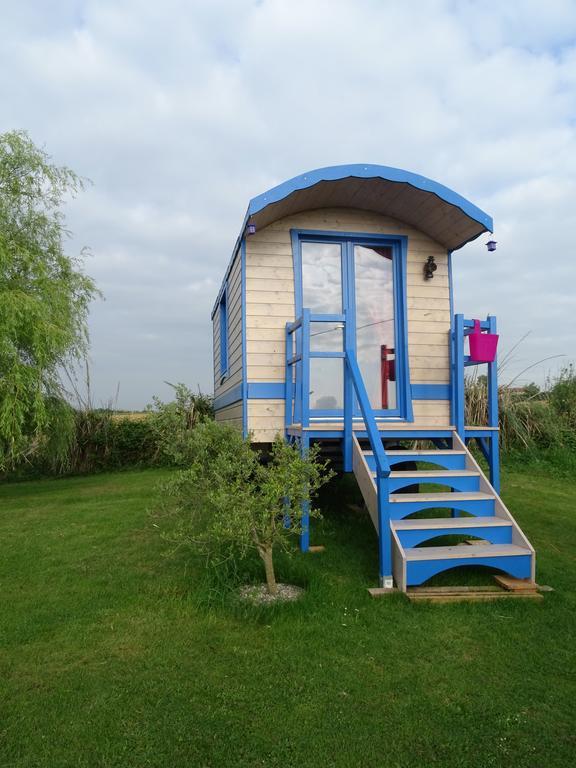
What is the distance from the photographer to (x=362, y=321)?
21.1ft

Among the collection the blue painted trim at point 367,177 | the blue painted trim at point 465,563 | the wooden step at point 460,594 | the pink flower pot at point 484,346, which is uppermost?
the blue painted trim at point 367,177

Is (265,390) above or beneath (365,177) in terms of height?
beneath

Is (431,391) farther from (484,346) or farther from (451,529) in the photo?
(451,529)

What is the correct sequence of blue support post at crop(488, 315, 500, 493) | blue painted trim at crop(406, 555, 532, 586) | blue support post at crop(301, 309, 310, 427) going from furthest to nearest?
blue support post at crop(488, 315, 500, 493) → blue support post at crop(301, 309, 310, 427) → blue painted trim at crop(406, 555, 532, 586)

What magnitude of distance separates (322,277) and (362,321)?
69 cm

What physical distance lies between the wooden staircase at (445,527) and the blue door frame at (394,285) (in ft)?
3.65

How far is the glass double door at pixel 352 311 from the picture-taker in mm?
6297

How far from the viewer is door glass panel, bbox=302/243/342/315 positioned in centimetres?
627

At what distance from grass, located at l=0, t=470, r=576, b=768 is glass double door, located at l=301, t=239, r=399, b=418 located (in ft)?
6.44

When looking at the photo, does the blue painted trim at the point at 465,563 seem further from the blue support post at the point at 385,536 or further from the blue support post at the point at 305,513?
the blue support post at the point at 305,513

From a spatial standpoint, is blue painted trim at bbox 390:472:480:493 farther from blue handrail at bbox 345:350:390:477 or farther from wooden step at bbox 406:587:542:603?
wooden step at bbox 406:587:542:603

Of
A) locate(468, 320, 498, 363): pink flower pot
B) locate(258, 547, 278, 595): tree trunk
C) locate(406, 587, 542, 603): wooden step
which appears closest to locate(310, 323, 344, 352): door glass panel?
locate(468, 320, 498, 363): pink flower pot

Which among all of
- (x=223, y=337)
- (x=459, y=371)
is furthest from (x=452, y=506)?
(x=223, y=337)

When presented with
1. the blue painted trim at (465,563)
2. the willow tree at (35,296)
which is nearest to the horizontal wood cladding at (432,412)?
the blue painted trim at (465,563)
